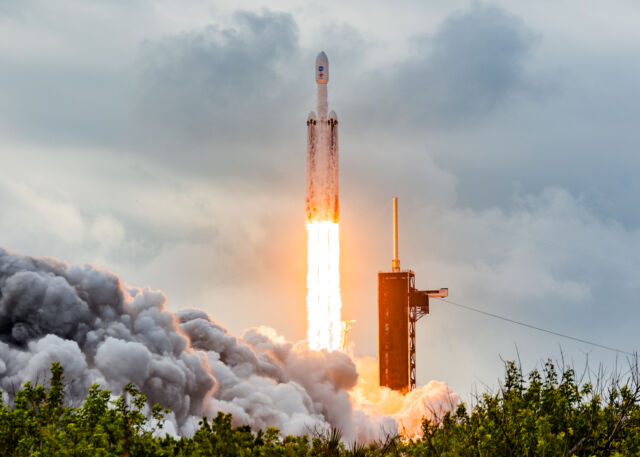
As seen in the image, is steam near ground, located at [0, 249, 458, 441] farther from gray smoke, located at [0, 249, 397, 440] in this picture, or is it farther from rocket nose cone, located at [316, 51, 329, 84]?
rocket nose cone, located at [316, 51, 329, 84]

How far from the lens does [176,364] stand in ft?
245

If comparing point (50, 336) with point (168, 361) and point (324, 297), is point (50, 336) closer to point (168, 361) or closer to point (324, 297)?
point (168, 361)

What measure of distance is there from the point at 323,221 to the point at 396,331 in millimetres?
18230

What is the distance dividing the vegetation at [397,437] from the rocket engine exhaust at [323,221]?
47.5 meters

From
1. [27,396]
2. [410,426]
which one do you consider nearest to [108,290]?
[410,426]

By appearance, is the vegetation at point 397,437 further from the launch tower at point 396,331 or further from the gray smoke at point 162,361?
the launch tower at point 396,331

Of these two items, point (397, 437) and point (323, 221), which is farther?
point (323, 221)

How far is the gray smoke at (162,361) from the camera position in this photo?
222ft

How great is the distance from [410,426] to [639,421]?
54915mm

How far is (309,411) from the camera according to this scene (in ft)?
289

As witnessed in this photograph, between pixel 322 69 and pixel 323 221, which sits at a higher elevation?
pixel 322 69

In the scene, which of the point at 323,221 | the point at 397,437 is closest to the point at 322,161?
the point at 323,221

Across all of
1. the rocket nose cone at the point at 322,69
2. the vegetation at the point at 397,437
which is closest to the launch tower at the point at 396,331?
the rocket nose cone at the point at 322,69

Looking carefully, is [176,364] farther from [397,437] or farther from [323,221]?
[397,437]
